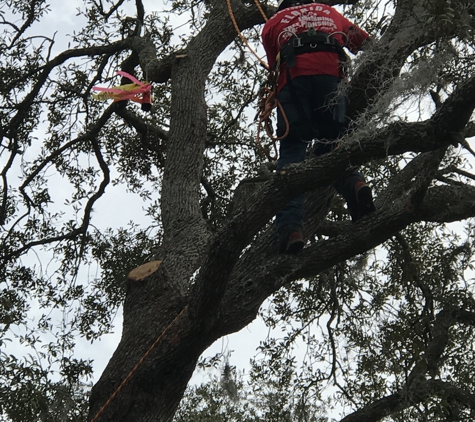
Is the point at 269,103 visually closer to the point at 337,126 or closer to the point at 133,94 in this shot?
the point at 337,126

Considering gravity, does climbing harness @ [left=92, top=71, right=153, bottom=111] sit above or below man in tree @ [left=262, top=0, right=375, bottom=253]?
above

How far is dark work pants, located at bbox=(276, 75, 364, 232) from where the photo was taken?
13.7ft

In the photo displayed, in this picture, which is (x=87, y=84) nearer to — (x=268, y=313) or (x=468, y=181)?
(x=268, y=313)

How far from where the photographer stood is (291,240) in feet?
13.2

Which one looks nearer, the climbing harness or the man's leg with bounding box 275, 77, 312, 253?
the man's leg with bounding box 275, 77, 312, 253

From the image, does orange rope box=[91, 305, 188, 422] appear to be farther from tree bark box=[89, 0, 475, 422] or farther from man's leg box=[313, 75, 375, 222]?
man's leg box=[313, 75, 375, 222]

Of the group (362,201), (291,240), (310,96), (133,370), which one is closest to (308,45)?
(310,96)

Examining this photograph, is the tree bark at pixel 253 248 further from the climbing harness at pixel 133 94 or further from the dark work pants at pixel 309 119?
the climbing harness at pixel 133 94

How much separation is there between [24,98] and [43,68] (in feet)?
1.54

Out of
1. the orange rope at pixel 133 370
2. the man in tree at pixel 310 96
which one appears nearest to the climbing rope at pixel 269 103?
the man in tree at pixel 310 96

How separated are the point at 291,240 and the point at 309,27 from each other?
4.55 ft

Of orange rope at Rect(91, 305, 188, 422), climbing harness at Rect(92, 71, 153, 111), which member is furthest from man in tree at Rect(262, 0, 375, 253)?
climbing harness at Rect(92, 71, 153, 111)

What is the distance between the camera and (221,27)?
19.4 ft

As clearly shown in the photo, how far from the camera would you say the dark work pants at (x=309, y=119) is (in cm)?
418
